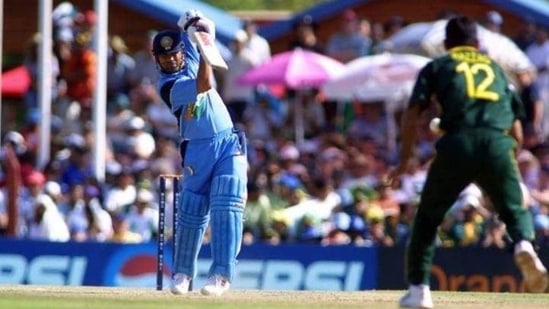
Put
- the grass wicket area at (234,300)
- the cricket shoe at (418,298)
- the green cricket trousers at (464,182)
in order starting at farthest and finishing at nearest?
1. the grass wicket area at (234,300)
2. the cricket shoe at (418,298)
3. the green cricket trousers at (464,182)

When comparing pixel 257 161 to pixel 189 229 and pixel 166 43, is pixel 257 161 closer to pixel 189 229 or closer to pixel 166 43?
pixel 189 229

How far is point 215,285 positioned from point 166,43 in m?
1.80

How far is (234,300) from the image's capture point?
14.1m

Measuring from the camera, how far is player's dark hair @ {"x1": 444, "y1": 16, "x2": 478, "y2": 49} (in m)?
13.0

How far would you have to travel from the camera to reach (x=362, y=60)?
2608 cm

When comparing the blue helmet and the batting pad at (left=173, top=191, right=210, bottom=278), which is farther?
the batting pad at (left=173, top=191, right=210, bottom=278)

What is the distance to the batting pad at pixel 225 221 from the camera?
1456 cm

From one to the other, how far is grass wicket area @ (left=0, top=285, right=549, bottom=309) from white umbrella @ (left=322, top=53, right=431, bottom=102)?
9.59 m

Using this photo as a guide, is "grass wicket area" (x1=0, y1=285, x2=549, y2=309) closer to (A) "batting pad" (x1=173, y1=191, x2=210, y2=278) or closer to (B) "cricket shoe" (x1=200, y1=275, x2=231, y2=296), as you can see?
(B) "cricket shoe" (x1=200, y1=275, x2=231, y2=296)

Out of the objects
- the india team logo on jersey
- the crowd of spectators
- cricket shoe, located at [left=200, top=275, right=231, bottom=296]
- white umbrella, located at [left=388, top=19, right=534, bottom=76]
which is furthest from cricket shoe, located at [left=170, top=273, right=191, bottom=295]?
white umbrella, located at [left=388, top=19, right=534, bottom=76]

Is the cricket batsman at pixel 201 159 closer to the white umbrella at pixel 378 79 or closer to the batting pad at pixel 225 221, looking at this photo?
the batting pad at pixel 225 221

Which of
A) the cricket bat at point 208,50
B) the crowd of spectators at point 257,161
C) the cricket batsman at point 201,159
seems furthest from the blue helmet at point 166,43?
the crowd of spectators at point 257,161

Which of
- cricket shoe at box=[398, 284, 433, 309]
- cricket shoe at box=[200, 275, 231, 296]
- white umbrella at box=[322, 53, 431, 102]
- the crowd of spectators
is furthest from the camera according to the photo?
white umbrella at box=[322, 53, 431, 102]

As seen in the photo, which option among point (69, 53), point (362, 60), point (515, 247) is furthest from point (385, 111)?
point (515, 247)
